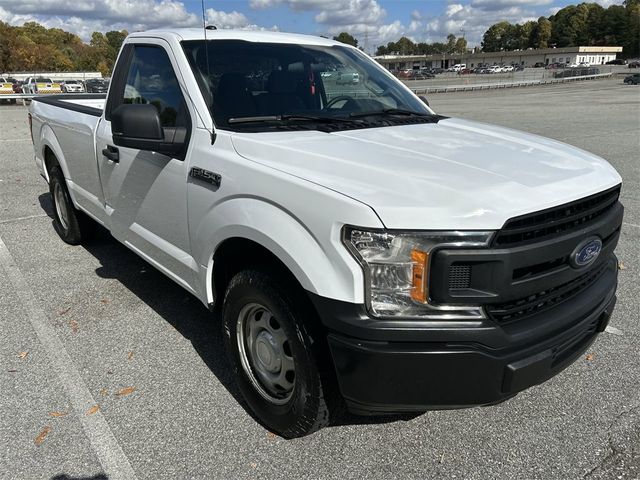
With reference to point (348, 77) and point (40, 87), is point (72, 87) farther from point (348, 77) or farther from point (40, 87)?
point (348, 77)

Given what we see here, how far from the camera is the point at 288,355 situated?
2611mm

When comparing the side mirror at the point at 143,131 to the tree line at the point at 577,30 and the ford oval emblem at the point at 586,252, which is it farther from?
the tree line at the point at 577,30

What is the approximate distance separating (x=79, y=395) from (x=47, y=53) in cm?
11305

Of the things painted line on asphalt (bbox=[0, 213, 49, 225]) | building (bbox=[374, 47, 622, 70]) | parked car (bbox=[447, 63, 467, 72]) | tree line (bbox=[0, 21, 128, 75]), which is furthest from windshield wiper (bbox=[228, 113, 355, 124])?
parked car (bbox=[447, 63, 467, 72])

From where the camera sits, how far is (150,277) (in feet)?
16.1

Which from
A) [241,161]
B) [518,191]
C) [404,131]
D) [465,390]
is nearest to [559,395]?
[465,390]

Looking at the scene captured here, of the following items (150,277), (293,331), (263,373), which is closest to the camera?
(293,331)

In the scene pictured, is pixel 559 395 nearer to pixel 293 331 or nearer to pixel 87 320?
pixel 293 331

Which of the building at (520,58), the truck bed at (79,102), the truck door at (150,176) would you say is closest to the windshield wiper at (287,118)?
the truck door at (150,176)

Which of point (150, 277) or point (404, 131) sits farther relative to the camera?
point (150, 277)

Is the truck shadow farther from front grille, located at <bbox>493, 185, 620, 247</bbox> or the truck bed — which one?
the truck bed

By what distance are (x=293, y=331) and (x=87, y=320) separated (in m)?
2.36

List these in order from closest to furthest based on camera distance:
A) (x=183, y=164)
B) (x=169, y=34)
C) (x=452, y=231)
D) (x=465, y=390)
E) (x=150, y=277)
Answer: (x=452, y=231), (x=465, y=390), (x=183, y=164), (x=169, y=34), (x=150, y=277)

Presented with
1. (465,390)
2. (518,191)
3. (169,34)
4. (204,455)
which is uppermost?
(169,34)
